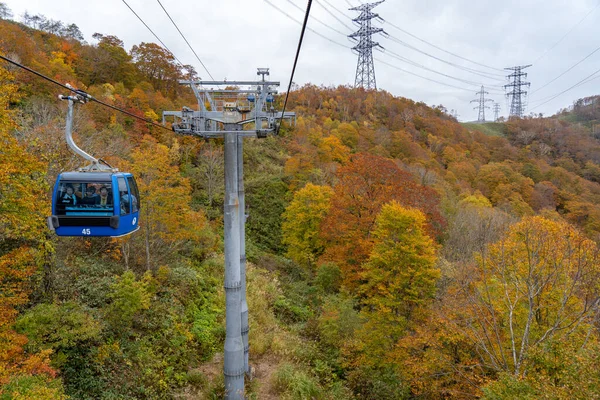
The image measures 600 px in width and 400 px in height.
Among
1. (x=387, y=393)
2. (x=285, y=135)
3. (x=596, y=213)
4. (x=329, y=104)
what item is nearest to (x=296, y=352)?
(x=387, y=393)

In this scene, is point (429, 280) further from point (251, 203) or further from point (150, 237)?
point (251, 203)

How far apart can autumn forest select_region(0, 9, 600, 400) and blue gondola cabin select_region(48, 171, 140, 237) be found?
2089mm

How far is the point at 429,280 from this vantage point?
14.3 meters

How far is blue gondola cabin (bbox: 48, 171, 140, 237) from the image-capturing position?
7090mm

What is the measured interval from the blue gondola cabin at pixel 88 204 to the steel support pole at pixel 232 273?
8.76 ft

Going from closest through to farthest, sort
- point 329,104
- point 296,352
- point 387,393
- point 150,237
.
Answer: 1. point 387,393
2. point 296,352
3. point 150,237
4. point 329,104

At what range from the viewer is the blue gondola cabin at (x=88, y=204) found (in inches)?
279

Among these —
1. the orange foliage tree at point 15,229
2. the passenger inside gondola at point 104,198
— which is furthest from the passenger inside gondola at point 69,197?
the orange foliage tree at point 15,229

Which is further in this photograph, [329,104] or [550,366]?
[329,104]

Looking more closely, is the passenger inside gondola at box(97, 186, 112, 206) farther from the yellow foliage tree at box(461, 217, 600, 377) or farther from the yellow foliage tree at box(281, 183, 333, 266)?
the yellow foliage tree at box(281, 183, 333, 266)

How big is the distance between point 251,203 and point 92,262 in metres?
19.6

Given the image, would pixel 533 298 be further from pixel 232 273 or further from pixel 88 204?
pixel 88 204

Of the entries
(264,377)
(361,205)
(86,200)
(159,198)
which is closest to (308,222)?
(361,205)

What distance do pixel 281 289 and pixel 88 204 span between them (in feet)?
50.6
